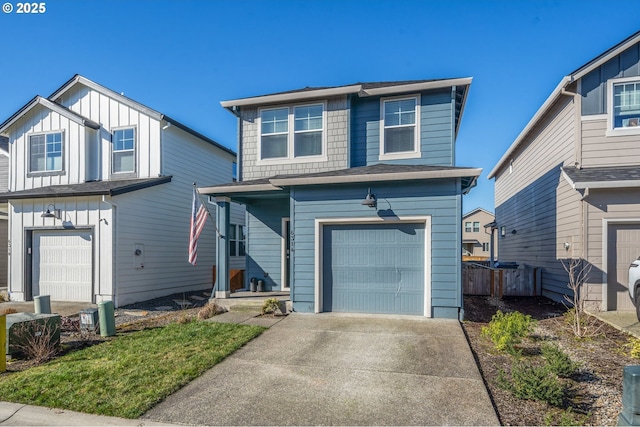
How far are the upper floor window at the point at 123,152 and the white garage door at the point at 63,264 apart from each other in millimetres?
2588

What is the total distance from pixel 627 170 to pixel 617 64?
271 centimetres

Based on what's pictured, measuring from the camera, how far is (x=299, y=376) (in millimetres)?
Result: 4746

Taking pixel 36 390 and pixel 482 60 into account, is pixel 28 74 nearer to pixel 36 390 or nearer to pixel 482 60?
pixel 36 390

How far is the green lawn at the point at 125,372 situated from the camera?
4070 millimetres

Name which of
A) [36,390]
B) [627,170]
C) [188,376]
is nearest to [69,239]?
[36,390]

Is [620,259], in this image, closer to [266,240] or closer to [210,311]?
[266,240]

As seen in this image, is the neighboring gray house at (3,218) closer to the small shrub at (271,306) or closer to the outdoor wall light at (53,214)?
the outdoor wall light at (53,214)

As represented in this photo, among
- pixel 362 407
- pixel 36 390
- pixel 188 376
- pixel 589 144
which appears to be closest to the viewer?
pixel 362 407

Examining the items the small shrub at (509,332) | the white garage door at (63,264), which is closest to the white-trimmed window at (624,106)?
the small shrub at (509,332)

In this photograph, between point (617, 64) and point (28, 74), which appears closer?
point (617, 64)

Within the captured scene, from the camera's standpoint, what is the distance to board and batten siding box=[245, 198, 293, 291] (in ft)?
34.0

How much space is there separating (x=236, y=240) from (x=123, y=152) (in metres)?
5.15

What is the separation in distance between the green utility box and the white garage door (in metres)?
4.69

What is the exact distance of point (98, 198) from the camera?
10.2m
